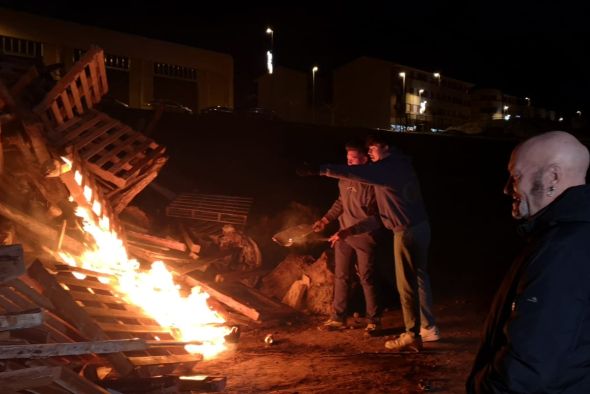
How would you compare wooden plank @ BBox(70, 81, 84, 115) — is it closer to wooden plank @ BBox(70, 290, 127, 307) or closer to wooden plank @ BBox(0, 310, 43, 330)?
wooden plank @ BBox(70, 290, 127, 307)

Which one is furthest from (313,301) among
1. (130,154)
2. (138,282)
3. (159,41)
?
(159,41)

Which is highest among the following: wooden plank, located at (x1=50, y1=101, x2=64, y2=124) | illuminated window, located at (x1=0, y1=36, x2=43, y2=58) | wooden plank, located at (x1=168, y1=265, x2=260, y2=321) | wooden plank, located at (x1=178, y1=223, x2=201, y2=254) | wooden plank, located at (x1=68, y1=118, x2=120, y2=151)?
illuminated window, located at (x1=0, y1=36, x2=43, y2=58)

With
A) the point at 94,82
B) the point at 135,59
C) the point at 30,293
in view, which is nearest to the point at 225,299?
the point at 30,293

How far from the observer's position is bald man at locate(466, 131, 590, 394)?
1888 mm

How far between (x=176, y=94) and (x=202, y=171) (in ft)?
→ 69.9

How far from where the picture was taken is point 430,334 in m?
6.04

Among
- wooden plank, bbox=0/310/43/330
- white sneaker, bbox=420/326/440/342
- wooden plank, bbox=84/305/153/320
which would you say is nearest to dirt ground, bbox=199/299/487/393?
white sneaker, bbox=420/326/440/342

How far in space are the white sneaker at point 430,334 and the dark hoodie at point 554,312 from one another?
13.7 ft

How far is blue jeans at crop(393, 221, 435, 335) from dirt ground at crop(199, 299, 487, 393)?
1.34 feet

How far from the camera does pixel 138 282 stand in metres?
6.73

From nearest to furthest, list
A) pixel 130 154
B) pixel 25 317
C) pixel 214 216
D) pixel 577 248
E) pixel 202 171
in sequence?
pixel 577 248
pixel 25 317
pixel 130 154
pixel 214 216
pixel 202 171

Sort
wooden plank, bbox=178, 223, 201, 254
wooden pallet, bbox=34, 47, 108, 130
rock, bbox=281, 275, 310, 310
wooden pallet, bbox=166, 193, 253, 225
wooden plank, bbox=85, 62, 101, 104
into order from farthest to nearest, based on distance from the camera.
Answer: wooden pallet, bbox=166, 193, 253, 225, wooden plank, bbox=178, 223, 201, 254, wooden plank, bbox=85, 62, 101, 104, rock, bbox=281, 275, 310, 310, wooden pallet, bbox=34, 47, 108, 130

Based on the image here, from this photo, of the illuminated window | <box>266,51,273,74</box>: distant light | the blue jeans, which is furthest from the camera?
<box>266,51,273,74</box>: distant light

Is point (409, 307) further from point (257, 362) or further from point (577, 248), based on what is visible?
point (577, 248)
